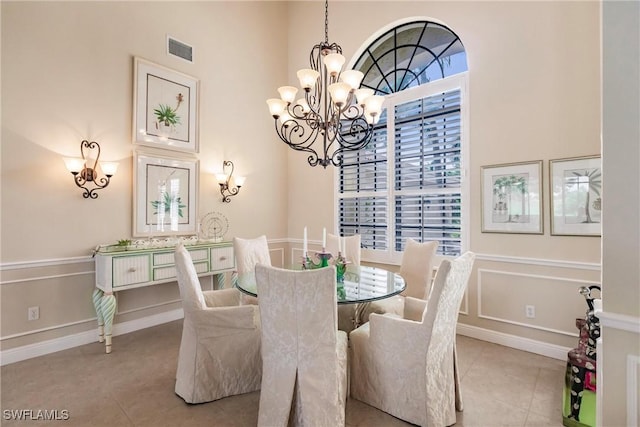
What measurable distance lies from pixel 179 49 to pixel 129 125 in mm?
1232

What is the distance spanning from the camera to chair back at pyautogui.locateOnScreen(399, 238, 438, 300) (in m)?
2.96

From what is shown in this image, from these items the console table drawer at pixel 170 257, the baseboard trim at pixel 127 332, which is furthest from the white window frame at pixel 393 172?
the console table drawer at pixel 170 257

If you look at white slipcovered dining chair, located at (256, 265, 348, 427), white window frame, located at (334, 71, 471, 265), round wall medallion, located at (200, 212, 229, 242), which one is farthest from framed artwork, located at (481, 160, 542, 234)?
round wall medallion, located at (200, 212, 229, 242)

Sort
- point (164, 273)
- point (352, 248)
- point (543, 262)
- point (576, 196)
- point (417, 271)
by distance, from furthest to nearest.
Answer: point (352, 248) < point (164, 273) < point (417, 271) < point (543, 262) < point (576, 196)

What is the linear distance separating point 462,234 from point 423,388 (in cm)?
207

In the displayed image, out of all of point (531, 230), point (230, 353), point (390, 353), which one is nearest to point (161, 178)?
point (230, 353)

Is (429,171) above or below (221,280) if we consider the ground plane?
above

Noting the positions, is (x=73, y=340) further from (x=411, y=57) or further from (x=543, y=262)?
(x=411, y=57)

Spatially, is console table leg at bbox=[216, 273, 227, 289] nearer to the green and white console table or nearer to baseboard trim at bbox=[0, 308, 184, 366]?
the green and white console table

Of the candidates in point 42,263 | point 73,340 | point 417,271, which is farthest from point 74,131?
point 417,271

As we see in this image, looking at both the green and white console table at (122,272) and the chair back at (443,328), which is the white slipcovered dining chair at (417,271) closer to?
the chair back at (443,328)

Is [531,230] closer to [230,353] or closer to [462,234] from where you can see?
[462,234]

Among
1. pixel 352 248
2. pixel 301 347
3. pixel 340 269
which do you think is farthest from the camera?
pixel 352 248

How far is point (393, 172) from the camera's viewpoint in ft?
13.5
